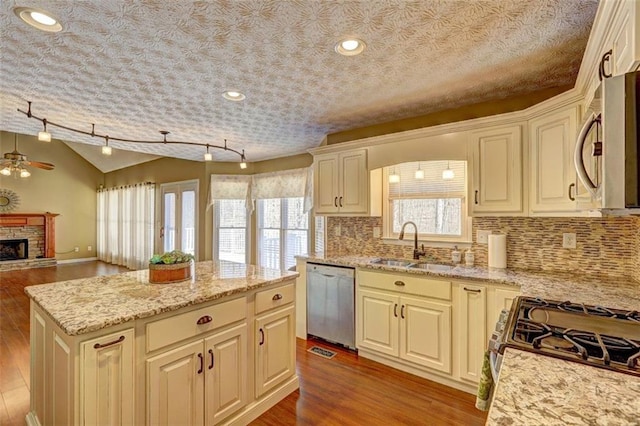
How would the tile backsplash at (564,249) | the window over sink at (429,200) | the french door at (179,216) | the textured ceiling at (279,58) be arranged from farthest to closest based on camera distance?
the french door at (179,216) → the window over sink at (429,200) → the tile backsplash at (564,249) → the textured ceiling at (279,58)

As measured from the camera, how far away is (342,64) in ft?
6.98

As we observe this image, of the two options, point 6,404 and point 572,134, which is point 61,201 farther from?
point 572,134

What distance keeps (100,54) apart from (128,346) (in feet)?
5.87

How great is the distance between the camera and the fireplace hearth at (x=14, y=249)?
7.61m

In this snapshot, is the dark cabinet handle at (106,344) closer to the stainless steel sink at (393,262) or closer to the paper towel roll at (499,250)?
the stainless steel sink at (393,262)

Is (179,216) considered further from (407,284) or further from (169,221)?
(407,284)

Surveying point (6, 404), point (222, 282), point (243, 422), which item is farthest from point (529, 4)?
point (6, 404)

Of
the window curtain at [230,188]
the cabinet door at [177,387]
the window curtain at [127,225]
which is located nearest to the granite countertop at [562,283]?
the cabinet door at [177,387]

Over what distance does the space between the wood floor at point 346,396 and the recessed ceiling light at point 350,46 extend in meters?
2.44

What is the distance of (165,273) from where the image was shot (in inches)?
83.0

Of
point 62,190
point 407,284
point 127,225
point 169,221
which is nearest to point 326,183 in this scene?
point 407,284

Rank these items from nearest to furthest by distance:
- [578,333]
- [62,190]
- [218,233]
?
[578,333] < [218,233] < [62,190]

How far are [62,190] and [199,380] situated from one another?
30.2 feet

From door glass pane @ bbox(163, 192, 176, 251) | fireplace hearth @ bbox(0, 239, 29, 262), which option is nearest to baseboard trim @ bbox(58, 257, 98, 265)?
fireplace hearth @ bbox(0, 239, 29, 262)
